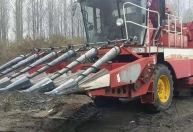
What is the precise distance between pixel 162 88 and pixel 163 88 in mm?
41

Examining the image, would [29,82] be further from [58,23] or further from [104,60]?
[58,23]

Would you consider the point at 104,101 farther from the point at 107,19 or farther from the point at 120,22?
the point at 120,22

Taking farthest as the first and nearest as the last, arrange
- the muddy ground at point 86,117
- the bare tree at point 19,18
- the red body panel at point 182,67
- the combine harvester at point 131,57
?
the bare tree at point 19,18
the red body panel at point 182,67
the muddy ground at point 86,117
the combine harvester at point 131,57

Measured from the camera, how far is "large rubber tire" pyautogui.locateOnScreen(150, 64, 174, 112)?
6102mm

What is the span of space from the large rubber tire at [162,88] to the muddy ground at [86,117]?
0.19 m

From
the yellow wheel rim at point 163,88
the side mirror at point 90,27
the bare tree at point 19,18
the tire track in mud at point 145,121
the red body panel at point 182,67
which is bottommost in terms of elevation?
the tire track in mud at point 145,121

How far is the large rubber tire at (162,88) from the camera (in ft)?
20.0

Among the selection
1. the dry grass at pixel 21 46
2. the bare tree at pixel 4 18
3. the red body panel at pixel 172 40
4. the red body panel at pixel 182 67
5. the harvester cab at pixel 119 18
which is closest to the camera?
the harvester cab at pixel 119 18

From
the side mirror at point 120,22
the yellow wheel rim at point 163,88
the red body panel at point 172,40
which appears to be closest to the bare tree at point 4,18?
the red body panel at point 172,40

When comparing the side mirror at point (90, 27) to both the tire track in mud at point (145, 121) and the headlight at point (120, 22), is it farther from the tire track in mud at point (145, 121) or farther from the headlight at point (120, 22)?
the tire track in mud at point (145, 121)

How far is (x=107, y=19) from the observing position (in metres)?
6.95

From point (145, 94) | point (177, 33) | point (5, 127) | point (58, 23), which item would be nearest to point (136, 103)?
point (145, 94)

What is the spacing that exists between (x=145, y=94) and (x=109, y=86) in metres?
1.56

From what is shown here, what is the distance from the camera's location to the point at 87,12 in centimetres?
738
